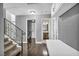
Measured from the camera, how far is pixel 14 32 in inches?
56.2

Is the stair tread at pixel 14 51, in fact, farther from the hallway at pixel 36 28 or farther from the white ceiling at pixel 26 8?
the white ceiling at pixel 26 8

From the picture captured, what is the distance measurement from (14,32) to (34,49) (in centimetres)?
44

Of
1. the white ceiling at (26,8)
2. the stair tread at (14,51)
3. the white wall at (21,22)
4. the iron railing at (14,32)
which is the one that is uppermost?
the white ceiling at (26,8)

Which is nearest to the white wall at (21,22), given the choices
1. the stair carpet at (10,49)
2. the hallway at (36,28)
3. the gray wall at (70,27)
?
the hallway at (36,28)

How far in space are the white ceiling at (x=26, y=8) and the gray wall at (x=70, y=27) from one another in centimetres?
33

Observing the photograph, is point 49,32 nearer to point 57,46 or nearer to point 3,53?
point 57,46

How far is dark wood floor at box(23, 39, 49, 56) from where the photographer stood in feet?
5.08

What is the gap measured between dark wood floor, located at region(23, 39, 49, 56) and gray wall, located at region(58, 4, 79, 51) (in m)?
0.41

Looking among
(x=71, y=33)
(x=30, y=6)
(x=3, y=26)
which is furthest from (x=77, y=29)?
(x=3, y=26)

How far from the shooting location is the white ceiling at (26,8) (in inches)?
53.5

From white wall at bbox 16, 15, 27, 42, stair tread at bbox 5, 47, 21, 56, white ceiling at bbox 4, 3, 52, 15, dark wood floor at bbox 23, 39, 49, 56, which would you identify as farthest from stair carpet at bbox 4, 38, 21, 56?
white ceiling at bbox 4, 3, 52, 15

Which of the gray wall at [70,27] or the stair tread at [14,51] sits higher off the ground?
the gray wall at [70,27]

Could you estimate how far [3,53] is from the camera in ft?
4.53

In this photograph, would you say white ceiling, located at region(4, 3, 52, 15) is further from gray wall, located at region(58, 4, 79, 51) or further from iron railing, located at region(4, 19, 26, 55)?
gray wall, located at region(58, 4, 79, 51)
